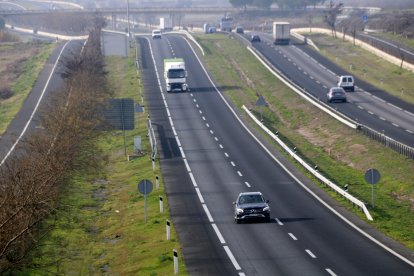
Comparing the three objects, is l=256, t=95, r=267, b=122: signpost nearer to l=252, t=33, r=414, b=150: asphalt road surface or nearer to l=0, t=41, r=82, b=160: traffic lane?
l=252, t=33, r=414, b=150: asphalt road surface

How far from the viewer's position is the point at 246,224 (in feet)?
131

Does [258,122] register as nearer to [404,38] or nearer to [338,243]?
[338,243]

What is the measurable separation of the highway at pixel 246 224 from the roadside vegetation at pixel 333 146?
214 cm

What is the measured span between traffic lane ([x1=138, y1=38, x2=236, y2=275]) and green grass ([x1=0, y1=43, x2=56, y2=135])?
14782 mm

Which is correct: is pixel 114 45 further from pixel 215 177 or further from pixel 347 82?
pixel 215 177

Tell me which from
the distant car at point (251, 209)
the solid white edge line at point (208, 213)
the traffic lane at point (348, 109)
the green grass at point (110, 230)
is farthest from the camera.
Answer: the traffic lane at point (348, 109)

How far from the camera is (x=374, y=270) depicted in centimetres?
3072

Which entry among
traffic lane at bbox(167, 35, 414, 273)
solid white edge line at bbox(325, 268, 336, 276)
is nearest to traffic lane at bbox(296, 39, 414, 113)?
traffic lane at bbox(167, 35, 414, 273)

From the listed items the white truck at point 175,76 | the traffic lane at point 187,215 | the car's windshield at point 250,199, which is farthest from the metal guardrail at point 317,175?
the white truck at point 175,76

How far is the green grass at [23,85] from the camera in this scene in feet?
281

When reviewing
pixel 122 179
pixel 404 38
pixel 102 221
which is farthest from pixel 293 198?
pixel 404 38

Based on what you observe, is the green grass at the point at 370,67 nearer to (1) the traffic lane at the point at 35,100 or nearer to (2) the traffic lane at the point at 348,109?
(2) the traffic lane at the point at 348,109

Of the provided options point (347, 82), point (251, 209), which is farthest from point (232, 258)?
point (347, 82)

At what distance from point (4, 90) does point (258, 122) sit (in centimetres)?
4001
